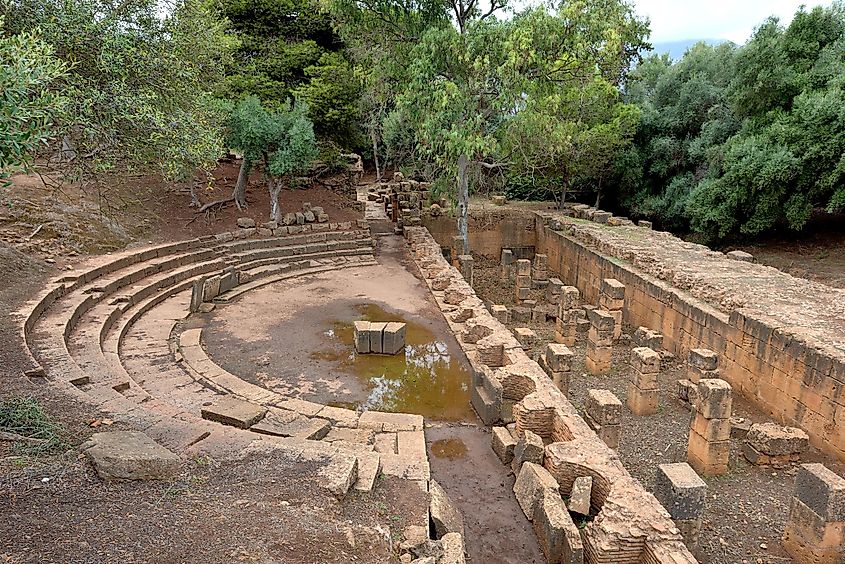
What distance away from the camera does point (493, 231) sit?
83.4ft

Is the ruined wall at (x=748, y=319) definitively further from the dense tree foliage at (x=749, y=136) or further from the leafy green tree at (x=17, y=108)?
the leafy green tree at (x=17, y=108)

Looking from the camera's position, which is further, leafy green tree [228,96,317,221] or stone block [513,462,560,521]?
leafy green tree [228,96,317,221]

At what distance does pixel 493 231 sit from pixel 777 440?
16803mm

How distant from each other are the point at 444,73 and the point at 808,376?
12.6 metres

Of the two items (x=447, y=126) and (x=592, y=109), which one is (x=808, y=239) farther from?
(x=447, y=126)

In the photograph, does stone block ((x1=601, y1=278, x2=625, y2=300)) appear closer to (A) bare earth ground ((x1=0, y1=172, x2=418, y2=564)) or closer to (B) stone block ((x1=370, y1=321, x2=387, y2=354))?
(B) stone block ((x1=370, y1=321, x2=387, y2=354))

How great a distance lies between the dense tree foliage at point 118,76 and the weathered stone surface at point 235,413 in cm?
447

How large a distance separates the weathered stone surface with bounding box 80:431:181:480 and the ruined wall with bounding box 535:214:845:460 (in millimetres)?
10347

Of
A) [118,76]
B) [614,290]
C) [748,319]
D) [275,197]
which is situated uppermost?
[118,76]

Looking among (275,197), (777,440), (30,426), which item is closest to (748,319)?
(777,440)

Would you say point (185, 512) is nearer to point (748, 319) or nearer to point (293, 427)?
point (293, 427)

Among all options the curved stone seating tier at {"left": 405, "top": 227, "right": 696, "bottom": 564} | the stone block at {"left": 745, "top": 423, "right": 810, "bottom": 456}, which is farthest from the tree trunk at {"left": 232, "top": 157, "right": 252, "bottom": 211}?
the stone block at {"left": 745, "top": 423, "right": 810, "bottom": 456}

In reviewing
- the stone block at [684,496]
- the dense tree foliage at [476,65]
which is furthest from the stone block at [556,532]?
the dense tree foliage at [476,65]

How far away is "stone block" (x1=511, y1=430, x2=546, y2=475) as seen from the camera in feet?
25.5
